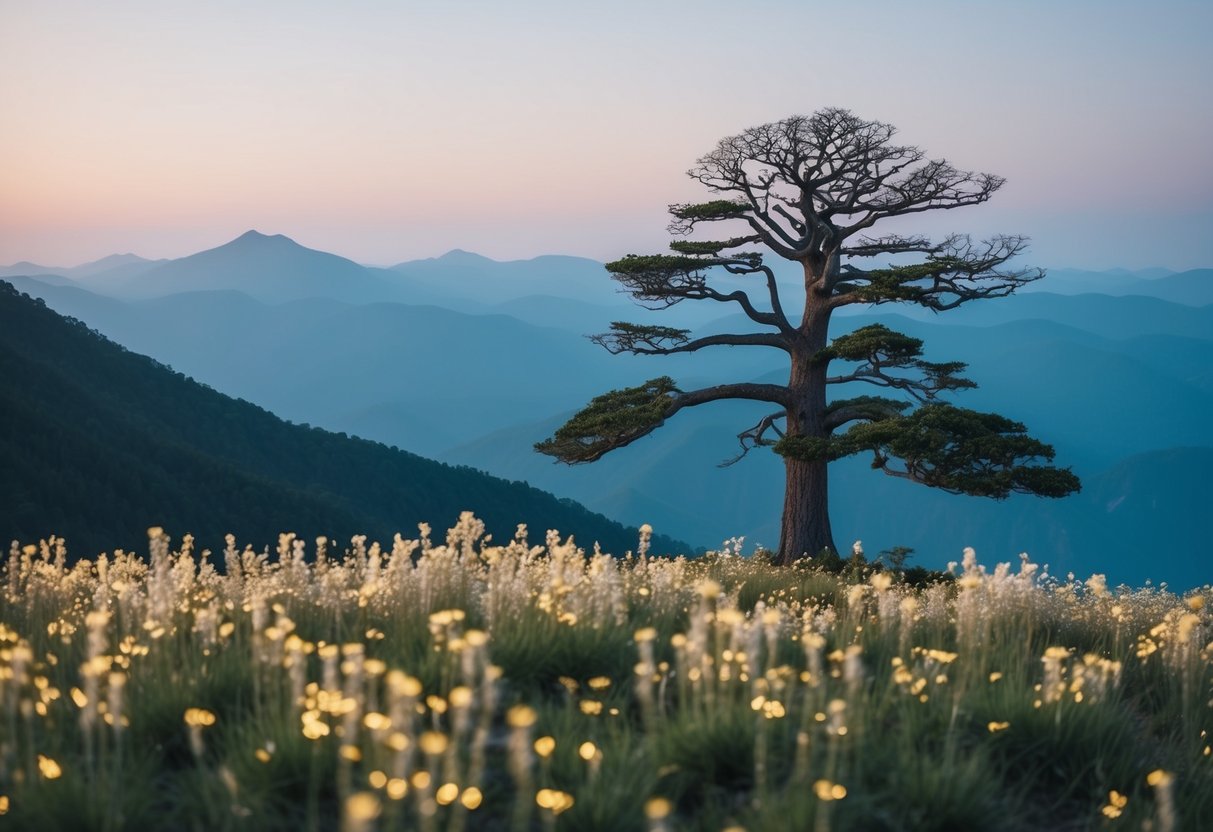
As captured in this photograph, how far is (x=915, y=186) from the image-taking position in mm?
23391

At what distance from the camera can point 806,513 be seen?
22.8 metres

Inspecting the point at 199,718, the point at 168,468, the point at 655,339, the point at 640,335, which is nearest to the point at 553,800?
the point at 199,718

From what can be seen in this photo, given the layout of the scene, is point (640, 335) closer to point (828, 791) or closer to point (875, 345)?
point (875, 345)

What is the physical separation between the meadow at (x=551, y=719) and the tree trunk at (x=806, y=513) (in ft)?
52.1

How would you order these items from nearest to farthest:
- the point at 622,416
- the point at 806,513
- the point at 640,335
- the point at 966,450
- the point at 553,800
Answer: the point at 553,800
the point at 966,450
the point at 622,416
the point at 806,513
the point at 640,335

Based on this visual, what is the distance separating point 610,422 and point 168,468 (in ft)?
256

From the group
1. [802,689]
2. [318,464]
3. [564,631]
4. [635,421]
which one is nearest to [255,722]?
[564,631]

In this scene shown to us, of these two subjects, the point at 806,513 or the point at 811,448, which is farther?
the point at 806,513

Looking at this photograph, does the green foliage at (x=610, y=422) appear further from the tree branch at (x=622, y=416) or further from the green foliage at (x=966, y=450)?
the green foliage at (x=966, y=450)

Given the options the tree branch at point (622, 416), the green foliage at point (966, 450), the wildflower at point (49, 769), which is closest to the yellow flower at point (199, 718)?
the wildflower at point (49, 769)

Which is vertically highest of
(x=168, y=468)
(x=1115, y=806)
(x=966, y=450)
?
(x=966, y=450)

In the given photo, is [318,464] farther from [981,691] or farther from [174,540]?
[981,691]

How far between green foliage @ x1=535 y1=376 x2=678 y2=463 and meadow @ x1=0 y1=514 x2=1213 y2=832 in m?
15.1

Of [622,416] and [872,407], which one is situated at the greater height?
[872,407]
